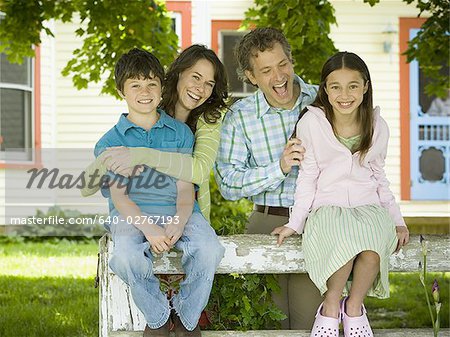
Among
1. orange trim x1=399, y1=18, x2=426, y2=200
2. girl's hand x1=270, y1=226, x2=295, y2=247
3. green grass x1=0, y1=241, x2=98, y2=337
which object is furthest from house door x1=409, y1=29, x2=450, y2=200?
girl's hand x1=270, y1=226, x2=295, y2=247

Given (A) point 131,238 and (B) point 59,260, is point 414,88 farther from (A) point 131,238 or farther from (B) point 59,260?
(A) point 131,238

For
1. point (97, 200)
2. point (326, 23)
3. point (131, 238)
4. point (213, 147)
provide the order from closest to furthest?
point (131, 238) → point (213, 147) → point (326, 23) → point (97, 200)

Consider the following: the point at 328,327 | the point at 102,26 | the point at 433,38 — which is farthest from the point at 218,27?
the point at 328,327

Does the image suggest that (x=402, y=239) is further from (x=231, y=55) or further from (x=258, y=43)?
(x=231, y=55)

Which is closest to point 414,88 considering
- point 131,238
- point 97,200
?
point 97,200

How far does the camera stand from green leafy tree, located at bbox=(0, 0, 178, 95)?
244 inches

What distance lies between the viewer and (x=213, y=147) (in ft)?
10.7

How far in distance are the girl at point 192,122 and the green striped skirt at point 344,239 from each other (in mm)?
516

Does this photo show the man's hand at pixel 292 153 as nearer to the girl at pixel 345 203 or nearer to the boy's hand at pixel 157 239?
the girl at pixel 345 203

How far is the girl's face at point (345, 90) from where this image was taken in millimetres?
3193

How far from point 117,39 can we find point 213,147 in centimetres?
356

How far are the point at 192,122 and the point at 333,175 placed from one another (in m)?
0.69

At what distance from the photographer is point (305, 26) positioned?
5.72 m

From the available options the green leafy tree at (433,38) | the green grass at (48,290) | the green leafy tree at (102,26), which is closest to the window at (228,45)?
the green grass at (48,290)
